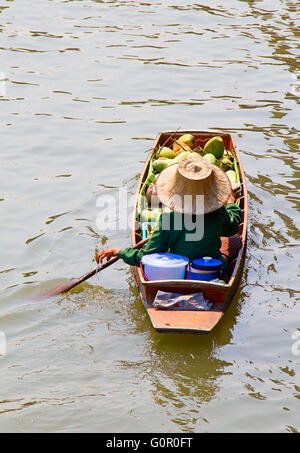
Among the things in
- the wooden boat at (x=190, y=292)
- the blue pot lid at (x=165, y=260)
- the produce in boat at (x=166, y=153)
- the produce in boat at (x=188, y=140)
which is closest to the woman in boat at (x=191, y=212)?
the blue pot lid at (x=165, y=260)

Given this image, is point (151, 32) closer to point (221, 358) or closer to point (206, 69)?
point (206, 69)

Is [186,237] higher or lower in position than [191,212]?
lower

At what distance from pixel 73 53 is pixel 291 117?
5.24 metres

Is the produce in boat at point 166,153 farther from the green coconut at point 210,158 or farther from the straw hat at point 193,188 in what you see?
the straw hat at point 193,188

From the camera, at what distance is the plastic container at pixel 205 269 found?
618cm

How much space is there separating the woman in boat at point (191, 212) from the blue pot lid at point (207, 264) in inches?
3.8

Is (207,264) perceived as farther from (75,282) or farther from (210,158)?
(210,158)

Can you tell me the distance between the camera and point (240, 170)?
8492 millimetres

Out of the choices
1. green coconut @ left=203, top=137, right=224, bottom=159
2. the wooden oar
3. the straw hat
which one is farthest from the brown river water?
the straw hat

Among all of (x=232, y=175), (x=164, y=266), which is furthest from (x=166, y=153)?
(x=164, y=266)

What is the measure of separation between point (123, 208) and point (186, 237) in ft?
9.70

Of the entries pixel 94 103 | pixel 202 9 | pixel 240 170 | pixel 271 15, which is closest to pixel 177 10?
pixel 202 9

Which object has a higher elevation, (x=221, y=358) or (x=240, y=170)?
(x=240, y=170)

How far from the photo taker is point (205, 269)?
618 cm
